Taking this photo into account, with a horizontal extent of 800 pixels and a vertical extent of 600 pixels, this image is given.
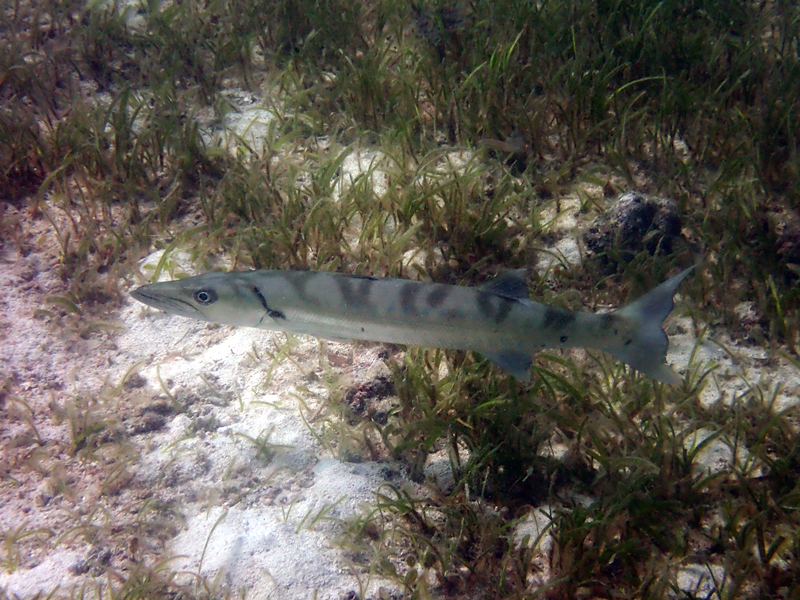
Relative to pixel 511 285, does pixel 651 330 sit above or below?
below

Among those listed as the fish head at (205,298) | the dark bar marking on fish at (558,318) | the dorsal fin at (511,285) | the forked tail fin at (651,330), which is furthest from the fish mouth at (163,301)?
the forked tail fin at (651,330)

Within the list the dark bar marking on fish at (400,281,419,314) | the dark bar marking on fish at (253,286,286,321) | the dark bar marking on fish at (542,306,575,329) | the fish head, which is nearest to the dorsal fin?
the dark bar marking on fish at (542,306,575,329)

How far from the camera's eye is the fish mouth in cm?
276

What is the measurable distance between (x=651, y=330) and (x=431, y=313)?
1229mm

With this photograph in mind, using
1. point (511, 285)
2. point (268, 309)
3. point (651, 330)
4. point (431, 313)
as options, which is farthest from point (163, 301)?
point (651, 330)

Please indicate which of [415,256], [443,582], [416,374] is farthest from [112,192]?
[443,582]

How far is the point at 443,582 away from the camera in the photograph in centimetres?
267

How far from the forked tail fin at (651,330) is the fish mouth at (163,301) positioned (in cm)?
250

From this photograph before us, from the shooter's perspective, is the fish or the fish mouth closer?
the fish

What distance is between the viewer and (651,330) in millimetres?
2621

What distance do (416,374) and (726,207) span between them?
314 cm

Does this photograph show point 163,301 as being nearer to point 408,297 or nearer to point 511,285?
point 408,297

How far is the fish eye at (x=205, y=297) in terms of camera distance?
109 inches

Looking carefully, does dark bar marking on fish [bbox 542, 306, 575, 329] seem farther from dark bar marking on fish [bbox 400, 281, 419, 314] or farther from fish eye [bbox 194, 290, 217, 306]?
fish eye [bbox 194, 290, 217, 306]
